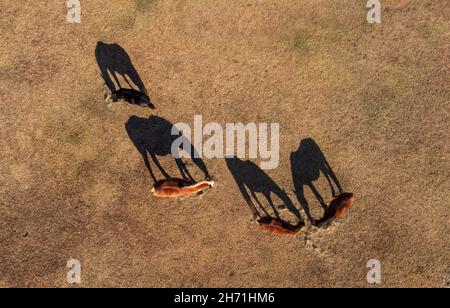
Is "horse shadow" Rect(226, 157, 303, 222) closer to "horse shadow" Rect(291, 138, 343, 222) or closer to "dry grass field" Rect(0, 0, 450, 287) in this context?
"dry grass field" Rect(0, 0, 450, 287)

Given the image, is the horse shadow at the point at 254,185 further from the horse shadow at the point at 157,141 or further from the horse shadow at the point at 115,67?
the horse shadow at the point at 115,67

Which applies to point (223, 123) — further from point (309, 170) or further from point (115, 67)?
point (115, 67)

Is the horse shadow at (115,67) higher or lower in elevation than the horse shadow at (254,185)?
higher

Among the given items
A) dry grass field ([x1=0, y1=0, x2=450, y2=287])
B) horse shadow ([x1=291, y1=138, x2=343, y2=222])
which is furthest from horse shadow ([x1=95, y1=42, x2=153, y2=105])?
horse shadow ([x1=291, y1=138, x2=343, y2=222])

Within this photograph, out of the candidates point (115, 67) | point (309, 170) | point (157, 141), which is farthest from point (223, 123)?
point (115, 67)

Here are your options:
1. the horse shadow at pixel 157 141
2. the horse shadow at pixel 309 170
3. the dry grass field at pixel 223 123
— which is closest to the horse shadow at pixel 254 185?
the dry grass field at pixel 223 123

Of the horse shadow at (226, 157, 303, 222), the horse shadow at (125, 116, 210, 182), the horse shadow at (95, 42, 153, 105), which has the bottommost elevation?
the horse shadow at (226, 157, 303, 222)
